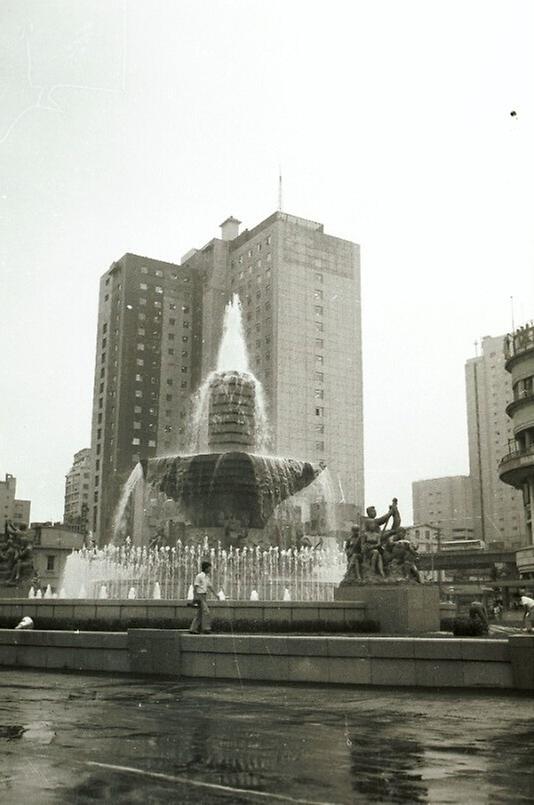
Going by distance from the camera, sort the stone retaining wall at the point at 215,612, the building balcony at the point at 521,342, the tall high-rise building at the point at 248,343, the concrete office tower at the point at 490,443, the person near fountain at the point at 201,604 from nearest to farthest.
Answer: the person near fountain at the point at 201,604 < the stone retaining wall at the point at 215,612 < the building balcony at the point at 521,342 < the tall high-rise building at the point at 248,343 < the concrete office tower at the point at 490,443

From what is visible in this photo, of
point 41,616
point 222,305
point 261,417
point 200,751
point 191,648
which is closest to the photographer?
point 200,751

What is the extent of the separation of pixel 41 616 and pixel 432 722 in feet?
38.8

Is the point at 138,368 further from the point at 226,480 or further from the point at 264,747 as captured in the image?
the point at 264,747

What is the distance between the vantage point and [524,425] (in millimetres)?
58688

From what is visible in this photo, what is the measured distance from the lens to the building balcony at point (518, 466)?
56078 millimetres

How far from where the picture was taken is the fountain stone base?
18.3 m

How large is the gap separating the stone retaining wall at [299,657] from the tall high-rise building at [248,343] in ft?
221

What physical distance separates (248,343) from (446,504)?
61070mm

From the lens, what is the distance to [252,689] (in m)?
11.8

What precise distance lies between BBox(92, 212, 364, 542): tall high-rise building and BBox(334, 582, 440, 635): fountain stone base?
62.7 meters

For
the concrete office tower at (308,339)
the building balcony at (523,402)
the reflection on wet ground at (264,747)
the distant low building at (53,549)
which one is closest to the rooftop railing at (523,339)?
the building balcony at (523,402)

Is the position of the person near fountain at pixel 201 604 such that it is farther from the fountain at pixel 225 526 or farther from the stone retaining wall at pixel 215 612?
the fountain at pixel 225 526

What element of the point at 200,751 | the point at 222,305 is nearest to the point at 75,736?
the point at 200,751

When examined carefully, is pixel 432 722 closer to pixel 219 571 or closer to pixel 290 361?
pixel 219 571
